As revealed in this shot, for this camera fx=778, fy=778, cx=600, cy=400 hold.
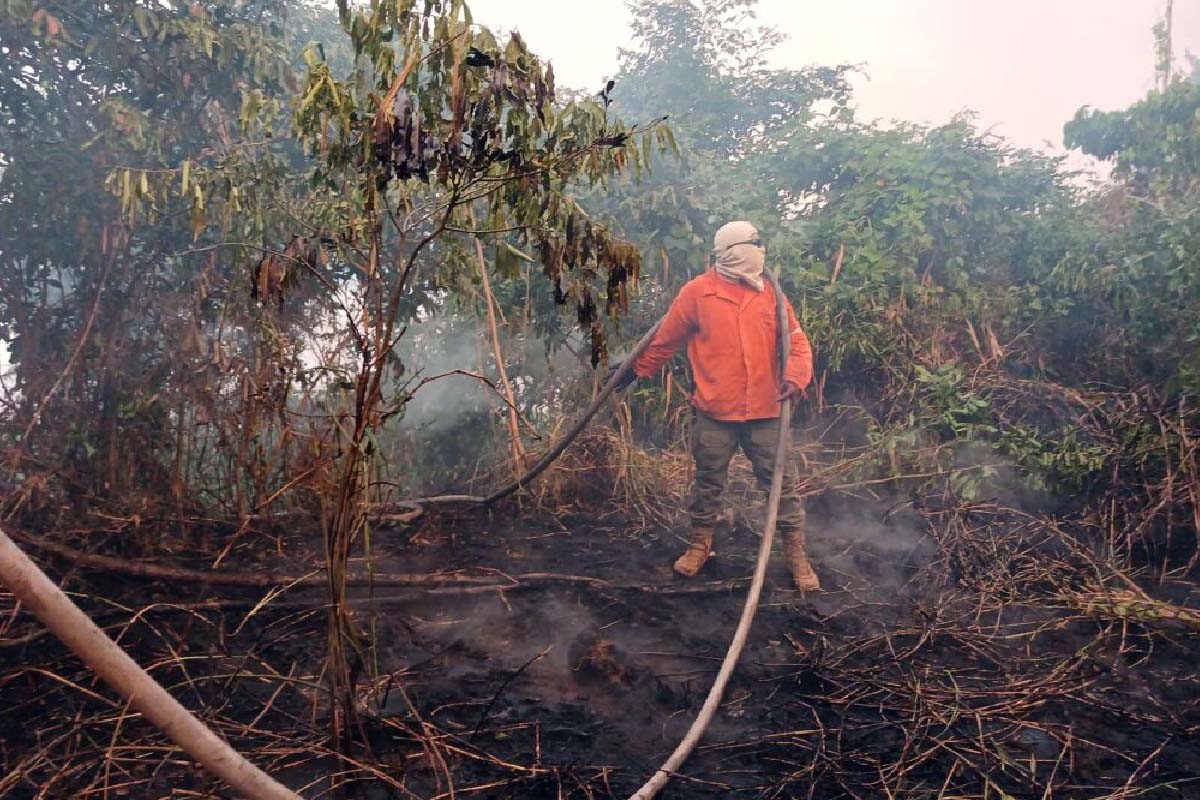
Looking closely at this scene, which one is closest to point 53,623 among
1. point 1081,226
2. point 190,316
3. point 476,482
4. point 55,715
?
point 55,715

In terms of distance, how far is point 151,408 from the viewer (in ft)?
16.8

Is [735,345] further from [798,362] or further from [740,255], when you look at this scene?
[740,255]

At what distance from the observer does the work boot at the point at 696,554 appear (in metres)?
4.79

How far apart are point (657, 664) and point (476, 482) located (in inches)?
130

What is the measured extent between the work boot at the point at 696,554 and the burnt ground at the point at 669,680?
12 cm

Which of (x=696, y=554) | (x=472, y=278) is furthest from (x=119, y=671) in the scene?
(x=472, y=278)

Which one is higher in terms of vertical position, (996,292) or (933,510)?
(996,292)

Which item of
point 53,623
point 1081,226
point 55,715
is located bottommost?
point 55,715

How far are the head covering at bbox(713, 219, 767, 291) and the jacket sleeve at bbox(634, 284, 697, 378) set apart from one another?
0.89ft

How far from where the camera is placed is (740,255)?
471cm

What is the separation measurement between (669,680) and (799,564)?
148cm

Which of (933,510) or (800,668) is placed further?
(933,510)

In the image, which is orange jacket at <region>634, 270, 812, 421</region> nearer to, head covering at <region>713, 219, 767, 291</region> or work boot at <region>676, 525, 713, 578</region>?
head covering at <region>713, 219, 767, 291</region>

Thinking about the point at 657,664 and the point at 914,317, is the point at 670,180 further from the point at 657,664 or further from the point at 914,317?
the point at 657,664
